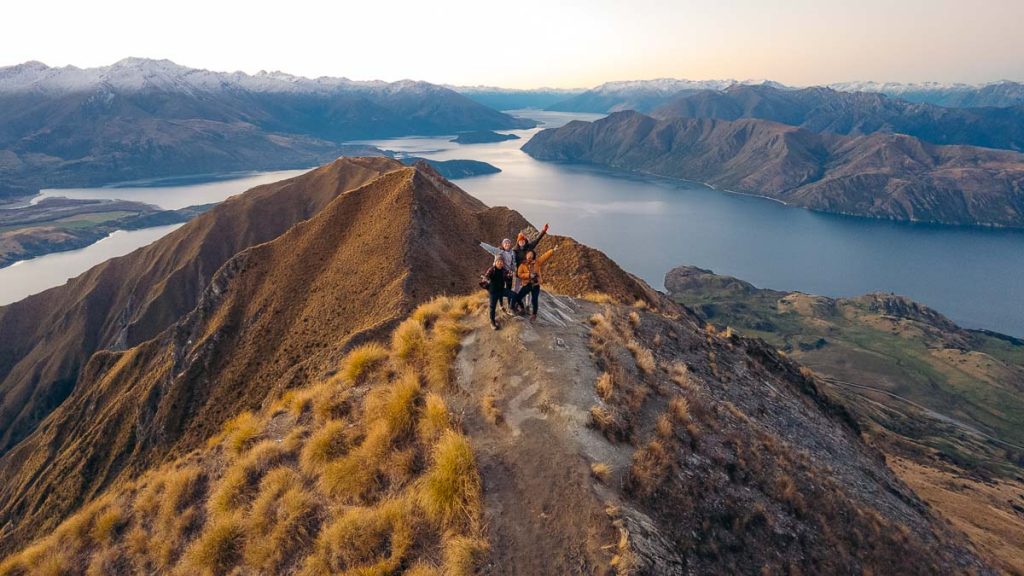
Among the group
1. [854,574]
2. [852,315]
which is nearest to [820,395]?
[854,574]

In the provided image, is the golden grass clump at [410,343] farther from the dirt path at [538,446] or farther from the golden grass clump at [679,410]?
the golden grass clump at [679,410]

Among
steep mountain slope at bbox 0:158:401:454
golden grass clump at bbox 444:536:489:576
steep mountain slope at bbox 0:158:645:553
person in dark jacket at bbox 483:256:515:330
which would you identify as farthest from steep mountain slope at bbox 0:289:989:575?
steep mountain slope at bbox 0:158:401:454

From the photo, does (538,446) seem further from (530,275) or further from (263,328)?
(263,328)

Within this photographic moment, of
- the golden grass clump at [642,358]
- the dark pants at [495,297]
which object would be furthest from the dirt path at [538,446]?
the golden grass clump at [642,358]

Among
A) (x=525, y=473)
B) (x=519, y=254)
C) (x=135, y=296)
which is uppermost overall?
(x=519, y=254)

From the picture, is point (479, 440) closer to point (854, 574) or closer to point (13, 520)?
point (854, 574)

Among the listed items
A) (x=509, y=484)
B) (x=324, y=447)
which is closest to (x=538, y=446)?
(x=509, y=484)
